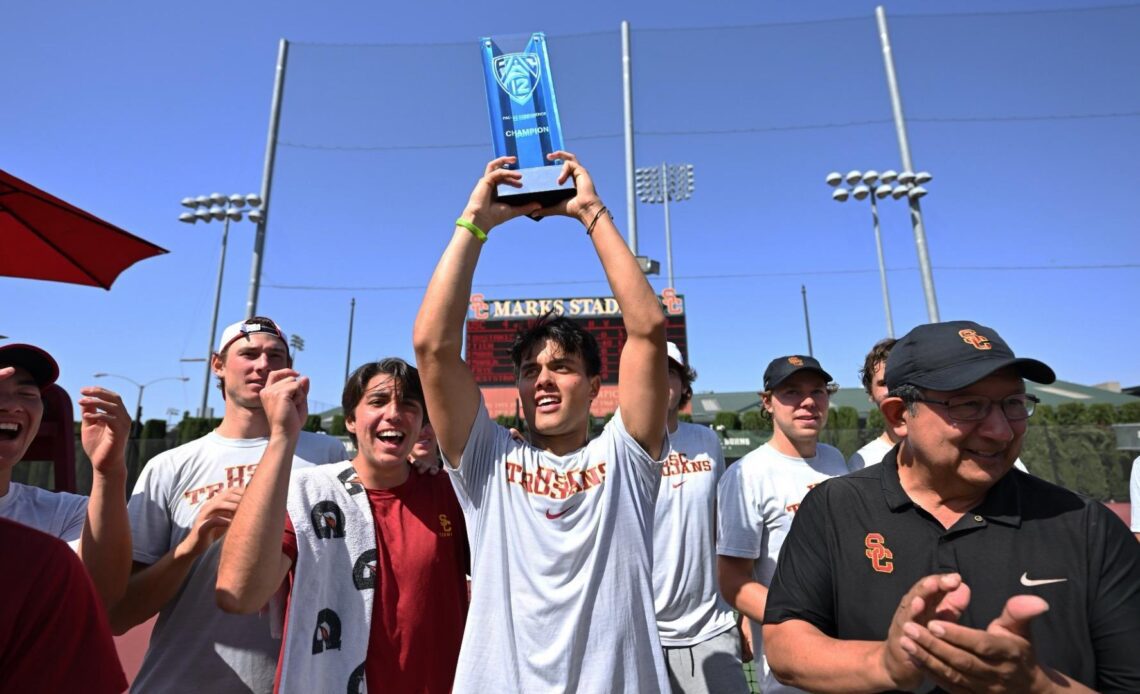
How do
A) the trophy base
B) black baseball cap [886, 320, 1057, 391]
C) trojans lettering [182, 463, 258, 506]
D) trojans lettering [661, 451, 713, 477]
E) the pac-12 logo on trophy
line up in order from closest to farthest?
black baseball cap [886, 320, 1057, 391], the trophy base, the pac-12 logo on trophy, trojans lettering [182, 463, 258, 506], trojans lettering [661, 451, 713, 477]

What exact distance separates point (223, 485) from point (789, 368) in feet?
8.86

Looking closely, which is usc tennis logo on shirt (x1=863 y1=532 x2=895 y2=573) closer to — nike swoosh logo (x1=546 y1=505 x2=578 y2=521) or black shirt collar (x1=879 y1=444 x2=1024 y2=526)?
black shirt collar (x1=879 y1=444 x2=1024 y2=526)

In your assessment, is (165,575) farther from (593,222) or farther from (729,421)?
(729,421)

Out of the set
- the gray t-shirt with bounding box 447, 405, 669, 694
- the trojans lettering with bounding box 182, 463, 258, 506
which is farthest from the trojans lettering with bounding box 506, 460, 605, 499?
the trojans lettering with bounding box 182, 463, 258, 506

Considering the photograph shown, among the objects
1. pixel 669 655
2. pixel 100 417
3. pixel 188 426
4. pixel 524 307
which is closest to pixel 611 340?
pixel 524 307

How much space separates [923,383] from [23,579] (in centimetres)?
191

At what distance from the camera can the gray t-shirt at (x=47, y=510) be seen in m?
2.18

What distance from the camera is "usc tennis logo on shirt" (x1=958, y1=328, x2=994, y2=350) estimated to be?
1616 mm

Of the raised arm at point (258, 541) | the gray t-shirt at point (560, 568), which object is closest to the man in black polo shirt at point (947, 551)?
the gray t-shirt at point (560, 568)

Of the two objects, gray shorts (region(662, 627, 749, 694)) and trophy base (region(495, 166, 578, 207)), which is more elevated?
trophy base (region(495, 166, 578, 207))

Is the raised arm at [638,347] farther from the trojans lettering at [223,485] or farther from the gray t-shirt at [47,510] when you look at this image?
the gray t-shirt at [47,510]

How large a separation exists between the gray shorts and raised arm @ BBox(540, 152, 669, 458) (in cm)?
158

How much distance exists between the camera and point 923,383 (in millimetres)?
1623

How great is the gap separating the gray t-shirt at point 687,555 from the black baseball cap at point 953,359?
1.78m
